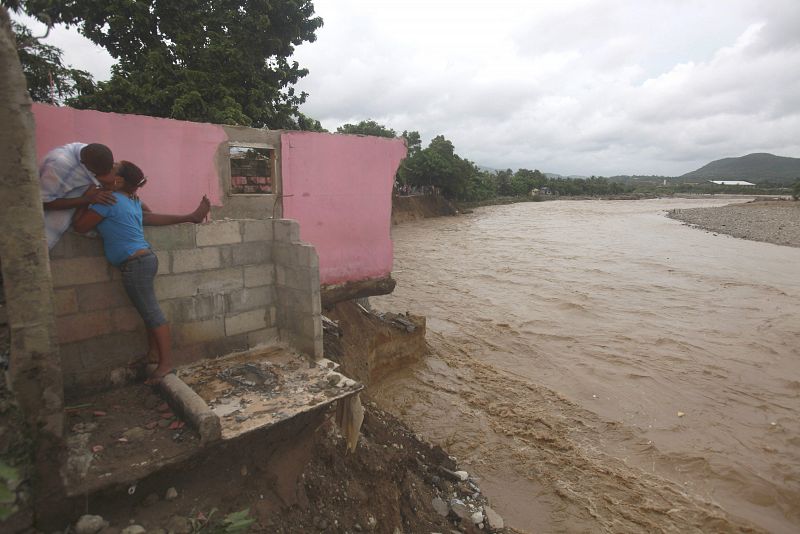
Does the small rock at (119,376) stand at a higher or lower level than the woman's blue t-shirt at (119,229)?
lower

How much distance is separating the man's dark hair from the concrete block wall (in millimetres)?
495

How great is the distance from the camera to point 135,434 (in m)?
2.92

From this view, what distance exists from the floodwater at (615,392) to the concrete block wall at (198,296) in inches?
123

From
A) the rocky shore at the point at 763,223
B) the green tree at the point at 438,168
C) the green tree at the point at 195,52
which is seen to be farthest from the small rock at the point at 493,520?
the green tree at the point at 438,168

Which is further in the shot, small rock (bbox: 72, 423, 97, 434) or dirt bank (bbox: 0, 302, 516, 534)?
small rock (bbox: 72, 423, 97, 434)

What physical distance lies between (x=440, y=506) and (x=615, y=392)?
468cm

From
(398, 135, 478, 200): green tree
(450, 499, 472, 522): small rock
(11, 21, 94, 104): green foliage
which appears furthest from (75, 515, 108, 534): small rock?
(398, 135, 478, 200): green tree

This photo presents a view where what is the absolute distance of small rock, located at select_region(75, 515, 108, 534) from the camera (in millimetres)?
2361

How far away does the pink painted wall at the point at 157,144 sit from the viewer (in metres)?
4.10

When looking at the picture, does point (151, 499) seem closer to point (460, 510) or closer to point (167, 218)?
point (167, 218)

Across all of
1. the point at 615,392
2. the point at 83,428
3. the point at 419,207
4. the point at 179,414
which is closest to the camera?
the point at 83,428

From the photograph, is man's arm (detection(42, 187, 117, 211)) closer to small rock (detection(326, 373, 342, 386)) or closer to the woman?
the woman

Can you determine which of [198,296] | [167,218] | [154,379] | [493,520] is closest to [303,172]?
[167,218]

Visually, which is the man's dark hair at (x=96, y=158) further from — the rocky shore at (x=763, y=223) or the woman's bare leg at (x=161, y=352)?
the rocky shore at (x=763, y=223)
